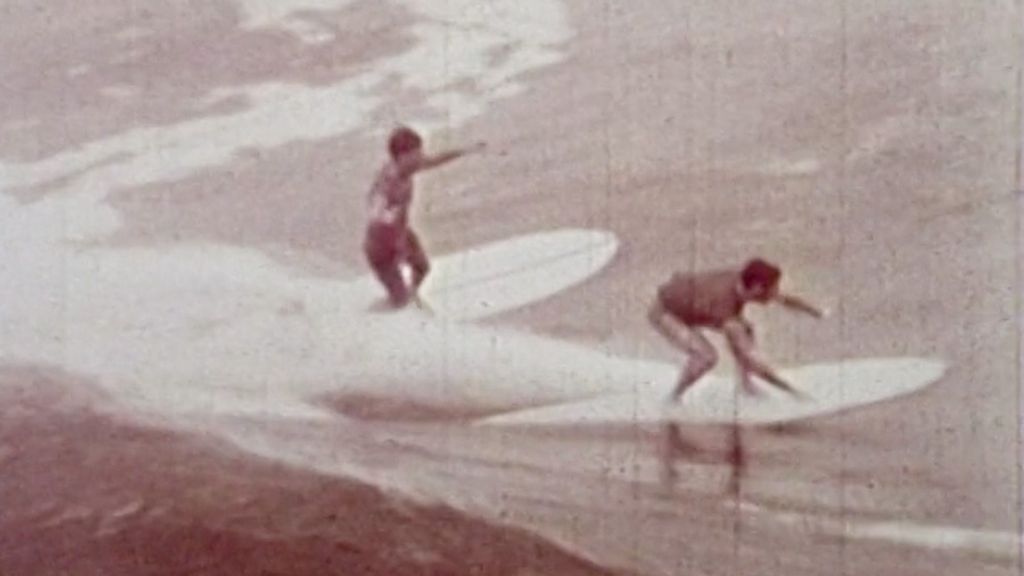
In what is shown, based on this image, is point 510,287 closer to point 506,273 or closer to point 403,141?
point 506,273

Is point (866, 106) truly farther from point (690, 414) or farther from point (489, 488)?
point (489, 488)

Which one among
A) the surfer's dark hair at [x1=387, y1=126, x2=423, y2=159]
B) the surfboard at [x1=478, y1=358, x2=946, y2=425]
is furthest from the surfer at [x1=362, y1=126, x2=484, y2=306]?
the surfboard at [x1=478, y1=358, x2=946, y2=425]

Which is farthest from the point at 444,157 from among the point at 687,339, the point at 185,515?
the point at 185,515

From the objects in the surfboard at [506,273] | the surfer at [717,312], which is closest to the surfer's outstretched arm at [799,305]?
the surfer at [717,312]

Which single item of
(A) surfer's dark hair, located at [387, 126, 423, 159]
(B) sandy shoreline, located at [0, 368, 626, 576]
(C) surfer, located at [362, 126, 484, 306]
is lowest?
(B) sandy shoreline, located at [0, 368, 626, 576]

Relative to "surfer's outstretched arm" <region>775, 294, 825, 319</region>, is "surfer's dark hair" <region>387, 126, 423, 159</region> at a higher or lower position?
higher

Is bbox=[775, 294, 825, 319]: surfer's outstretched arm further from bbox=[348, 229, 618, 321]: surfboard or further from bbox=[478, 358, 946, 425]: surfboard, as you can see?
bbox=[348, 229, 618, 321]: surfboard
